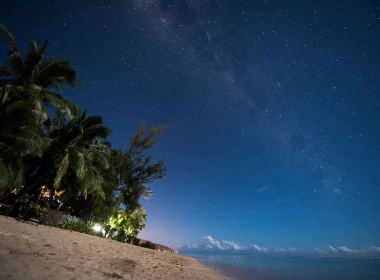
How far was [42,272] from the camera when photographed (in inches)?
221

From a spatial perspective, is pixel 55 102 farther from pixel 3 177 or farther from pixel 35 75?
pixel 3 177

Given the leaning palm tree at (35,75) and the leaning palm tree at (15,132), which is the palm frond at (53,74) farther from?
the leaning palm tree at (15,132)

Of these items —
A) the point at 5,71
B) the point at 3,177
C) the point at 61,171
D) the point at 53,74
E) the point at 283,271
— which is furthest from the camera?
the point at 283,271

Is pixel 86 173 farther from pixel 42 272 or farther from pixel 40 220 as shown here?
pixel 42 272

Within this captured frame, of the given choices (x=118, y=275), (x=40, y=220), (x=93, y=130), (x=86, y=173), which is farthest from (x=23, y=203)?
(x=118, y=275)

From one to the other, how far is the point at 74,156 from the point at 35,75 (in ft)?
20.6

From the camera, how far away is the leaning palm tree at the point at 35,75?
13938mm

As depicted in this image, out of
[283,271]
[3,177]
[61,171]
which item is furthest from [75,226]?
[283,271]

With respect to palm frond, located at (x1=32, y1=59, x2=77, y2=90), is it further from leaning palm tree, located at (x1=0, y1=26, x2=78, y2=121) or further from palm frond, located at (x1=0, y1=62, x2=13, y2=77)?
palm frond, located at (x1=0, y1=62, x2=13, y2=77)

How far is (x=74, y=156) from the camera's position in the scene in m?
17.6

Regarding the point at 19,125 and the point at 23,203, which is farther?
the point at 23,203

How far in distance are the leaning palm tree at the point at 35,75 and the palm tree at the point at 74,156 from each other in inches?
154

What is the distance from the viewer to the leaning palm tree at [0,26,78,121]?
13938mm

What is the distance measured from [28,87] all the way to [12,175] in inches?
210
